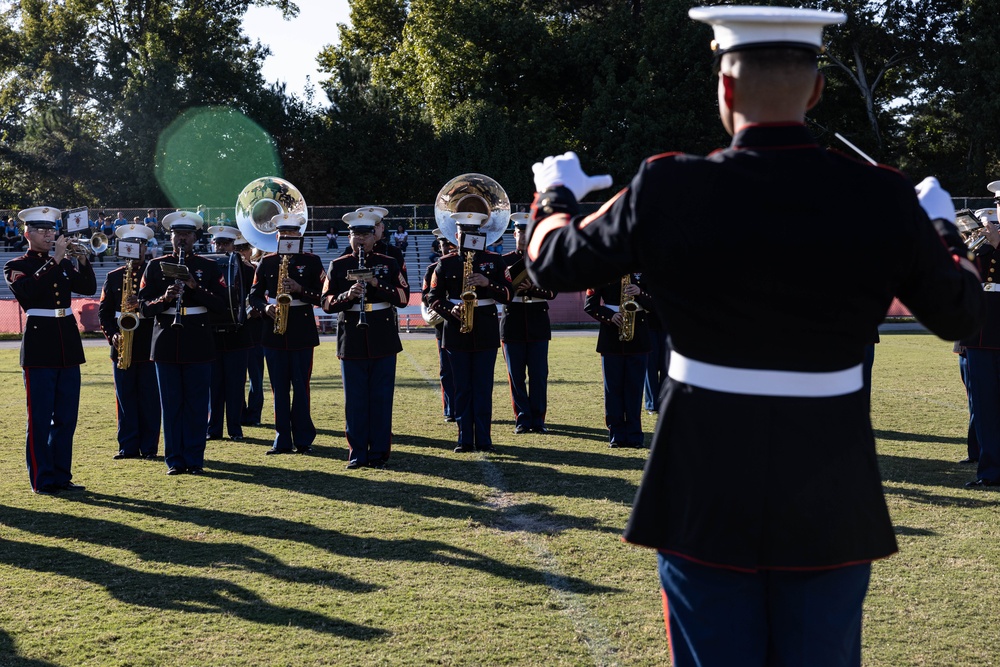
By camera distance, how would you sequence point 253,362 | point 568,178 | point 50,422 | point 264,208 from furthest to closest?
1. point 253,362
2. point 264,208
3. point 50,422
4. point 568,178

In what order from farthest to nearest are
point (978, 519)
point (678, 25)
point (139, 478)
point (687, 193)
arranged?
point (678, 25) → point (139, 478) → point (978, 519) → point (687, 193)

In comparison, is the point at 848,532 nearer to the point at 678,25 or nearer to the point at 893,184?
the point at 893,184

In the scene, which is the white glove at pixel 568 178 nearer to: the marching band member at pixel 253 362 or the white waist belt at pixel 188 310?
the white waist belt at pixel 188 310

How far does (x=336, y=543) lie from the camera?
6570 millimetres

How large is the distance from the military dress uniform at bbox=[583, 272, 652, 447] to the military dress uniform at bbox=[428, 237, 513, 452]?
2.75 feet

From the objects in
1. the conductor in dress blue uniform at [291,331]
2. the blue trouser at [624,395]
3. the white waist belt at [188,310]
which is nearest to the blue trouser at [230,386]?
the conductor in dress blue uniform at [291,331]

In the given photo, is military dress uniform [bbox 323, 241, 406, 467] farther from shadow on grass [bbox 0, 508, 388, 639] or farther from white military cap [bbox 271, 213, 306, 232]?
shadow on grass [bbox 0, 508, 388, 639]

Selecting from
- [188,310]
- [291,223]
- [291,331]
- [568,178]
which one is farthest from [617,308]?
[568,178]

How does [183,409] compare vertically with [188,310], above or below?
below

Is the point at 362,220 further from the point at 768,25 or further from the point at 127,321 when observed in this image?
the point at 768,25

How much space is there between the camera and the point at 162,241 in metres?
29.1

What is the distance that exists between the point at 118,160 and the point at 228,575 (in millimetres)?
43379

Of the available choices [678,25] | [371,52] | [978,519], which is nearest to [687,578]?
[978,519]

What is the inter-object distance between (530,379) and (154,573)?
17.8 feet
